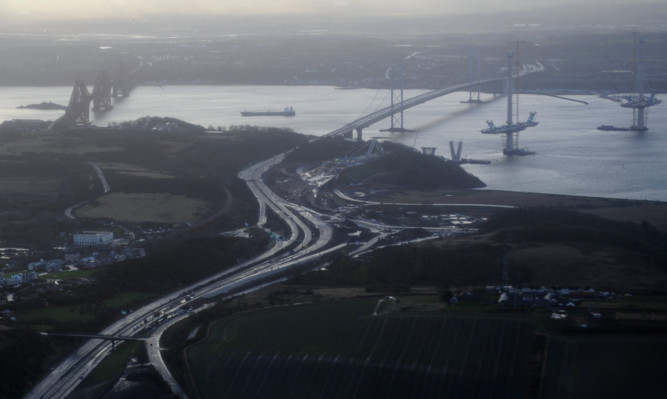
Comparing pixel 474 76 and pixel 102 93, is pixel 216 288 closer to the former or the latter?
pixel 102 93

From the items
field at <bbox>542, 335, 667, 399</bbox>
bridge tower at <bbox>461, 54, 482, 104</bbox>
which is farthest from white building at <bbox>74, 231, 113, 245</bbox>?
bridge tower at <bbox>461, 54, 482, 104</bbox>

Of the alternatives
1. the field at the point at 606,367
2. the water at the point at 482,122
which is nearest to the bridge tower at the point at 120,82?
the water at the point at 482,122

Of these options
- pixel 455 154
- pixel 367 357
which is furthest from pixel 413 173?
pixel 367 357

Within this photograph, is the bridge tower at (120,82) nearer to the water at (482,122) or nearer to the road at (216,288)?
the water at (482,122)

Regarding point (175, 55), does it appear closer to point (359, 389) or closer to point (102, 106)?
point (102, 106)

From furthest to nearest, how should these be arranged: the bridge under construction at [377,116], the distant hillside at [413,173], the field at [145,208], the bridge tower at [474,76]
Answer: the bridge tower at [474,76], the bridge under construction at [377,116], the distant hillside at [413,173], the field at [145,208]
